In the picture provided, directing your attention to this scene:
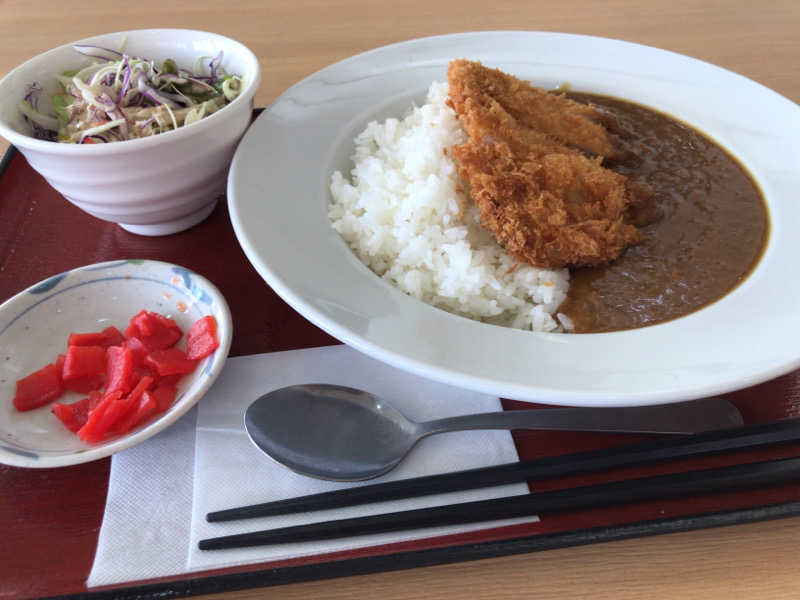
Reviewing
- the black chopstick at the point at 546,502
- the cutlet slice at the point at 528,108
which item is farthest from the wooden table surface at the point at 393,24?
the black chopstick at the point at 546,502

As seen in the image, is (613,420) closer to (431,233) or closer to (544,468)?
(544,468)

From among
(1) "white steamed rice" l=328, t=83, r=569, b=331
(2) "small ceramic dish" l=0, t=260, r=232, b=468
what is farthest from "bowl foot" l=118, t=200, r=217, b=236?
(1) "white steamed rice" l=328, t=83, r=569, b=331

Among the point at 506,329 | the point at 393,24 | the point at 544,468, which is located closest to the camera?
the point at 544,468

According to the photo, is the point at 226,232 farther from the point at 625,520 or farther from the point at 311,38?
the point at 311,38

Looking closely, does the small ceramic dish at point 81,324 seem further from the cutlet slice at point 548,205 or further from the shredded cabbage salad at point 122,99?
the cutlet slice at point 548,205

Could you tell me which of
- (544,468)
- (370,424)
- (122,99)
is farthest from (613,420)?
(122,99)

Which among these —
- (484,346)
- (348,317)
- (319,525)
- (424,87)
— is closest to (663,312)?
(484,346)
